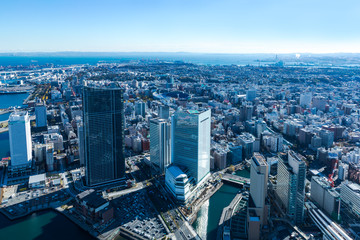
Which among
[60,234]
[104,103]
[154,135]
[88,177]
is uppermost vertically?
[104,103]

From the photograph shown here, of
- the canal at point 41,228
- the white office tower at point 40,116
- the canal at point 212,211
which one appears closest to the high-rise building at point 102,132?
the canal at point 41,228

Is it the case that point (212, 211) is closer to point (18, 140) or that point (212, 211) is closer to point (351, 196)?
point (351, 196)

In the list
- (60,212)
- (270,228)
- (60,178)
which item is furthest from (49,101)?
(270,228)

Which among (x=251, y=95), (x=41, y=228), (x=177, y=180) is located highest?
(x=251, y=95)

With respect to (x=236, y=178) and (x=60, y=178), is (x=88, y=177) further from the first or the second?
(x=236, y=178)

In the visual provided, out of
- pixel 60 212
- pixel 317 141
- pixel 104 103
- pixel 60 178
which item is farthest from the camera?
pixel 317 141

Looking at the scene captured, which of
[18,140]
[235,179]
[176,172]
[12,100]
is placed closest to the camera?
[176,172]

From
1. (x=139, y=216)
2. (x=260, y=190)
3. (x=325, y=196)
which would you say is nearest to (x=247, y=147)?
(x=325, y=196)

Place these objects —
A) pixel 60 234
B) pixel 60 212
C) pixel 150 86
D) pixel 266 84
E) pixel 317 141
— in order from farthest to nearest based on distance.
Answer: pixel 266 84
pixel 150 86
pixel 317 141
pixel 60 212
pixel 60 234
